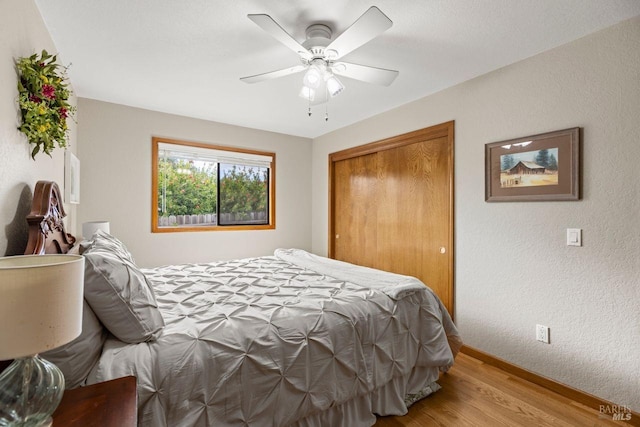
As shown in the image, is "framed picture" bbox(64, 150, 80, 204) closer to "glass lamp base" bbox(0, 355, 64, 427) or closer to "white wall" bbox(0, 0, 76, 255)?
"white wall" bbox(0, 0, 76, 255)

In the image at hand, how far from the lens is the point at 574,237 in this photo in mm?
2094

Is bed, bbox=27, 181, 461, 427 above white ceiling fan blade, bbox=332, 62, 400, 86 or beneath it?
beneath

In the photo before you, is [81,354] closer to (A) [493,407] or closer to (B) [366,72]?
(B) [366,72]

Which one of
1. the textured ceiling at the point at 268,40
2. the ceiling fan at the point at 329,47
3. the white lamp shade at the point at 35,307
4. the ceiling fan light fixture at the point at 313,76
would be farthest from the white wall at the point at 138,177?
the white lamp shade at the point at 35,307

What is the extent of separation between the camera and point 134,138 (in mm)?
3398

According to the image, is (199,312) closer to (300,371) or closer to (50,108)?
(300,371)

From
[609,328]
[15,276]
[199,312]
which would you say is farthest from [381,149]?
[15,276]

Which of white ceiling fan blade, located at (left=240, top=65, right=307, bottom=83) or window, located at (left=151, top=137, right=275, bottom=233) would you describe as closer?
white ceiling fan blade, located at (left=240, top=65, right=307, bottom=83)

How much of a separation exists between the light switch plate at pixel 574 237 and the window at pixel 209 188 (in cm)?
335

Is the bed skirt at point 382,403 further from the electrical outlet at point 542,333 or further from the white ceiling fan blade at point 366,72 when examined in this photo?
the white ceiling fan blade at point 366,72

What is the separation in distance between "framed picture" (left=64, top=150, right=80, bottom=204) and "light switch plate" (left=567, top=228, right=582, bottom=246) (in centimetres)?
382

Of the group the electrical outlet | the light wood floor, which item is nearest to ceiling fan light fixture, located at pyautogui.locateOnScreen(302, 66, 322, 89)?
the light wood floor

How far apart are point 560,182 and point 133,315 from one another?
8.97 feet

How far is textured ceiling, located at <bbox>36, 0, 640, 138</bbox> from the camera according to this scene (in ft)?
5.73
